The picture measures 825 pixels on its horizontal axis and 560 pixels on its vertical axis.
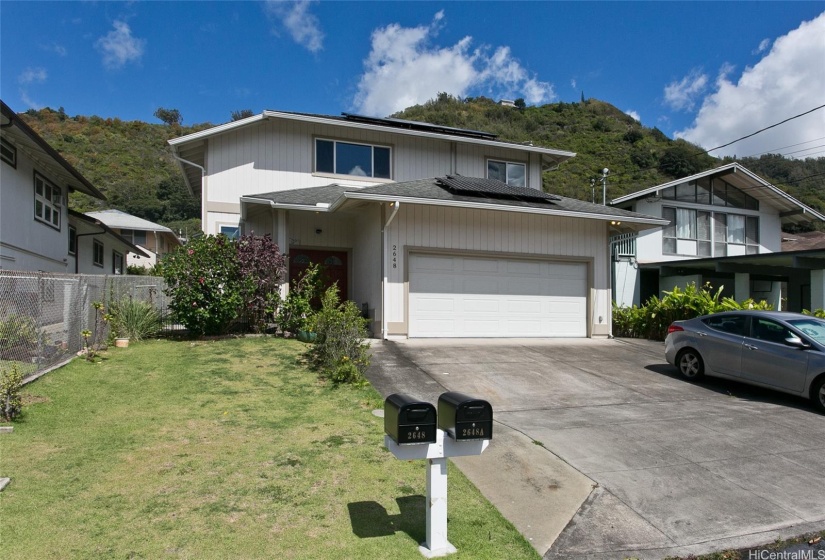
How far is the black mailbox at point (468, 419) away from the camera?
3.64 m

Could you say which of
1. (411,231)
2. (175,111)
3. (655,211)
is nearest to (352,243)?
(411,231)

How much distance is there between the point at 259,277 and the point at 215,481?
781 cm

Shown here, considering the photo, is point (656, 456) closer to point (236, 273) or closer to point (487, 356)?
point (487, 356)

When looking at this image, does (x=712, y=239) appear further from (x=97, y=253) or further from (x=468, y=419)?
(x=97, y=253)

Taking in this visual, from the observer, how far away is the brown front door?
1466 cm

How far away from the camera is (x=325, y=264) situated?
1504 centimetres

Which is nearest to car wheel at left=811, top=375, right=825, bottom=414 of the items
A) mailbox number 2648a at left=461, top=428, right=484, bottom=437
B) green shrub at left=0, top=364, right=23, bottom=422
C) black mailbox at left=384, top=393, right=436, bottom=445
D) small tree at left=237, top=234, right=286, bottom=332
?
mailbox number 2648a at left=461, top=428, right=484, bottom=437

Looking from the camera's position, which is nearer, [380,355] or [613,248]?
[380,355]

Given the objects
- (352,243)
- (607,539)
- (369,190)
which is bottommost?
(607,539)

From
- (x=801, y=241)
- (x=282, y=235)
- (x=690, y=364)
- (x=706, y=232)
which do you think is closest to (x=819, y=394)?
(x=690, y=364)

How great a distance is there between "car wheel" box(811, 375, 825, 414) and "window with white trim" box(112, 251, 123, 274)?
1139 inches

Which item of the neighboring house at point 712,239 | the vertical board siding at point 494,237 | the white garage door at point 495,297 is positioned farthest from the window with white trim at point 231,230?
the neighboring house at point 712,239

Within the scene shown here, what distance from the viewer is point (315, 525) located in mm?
3869

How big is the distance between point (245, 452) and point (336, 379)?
2.90 m
